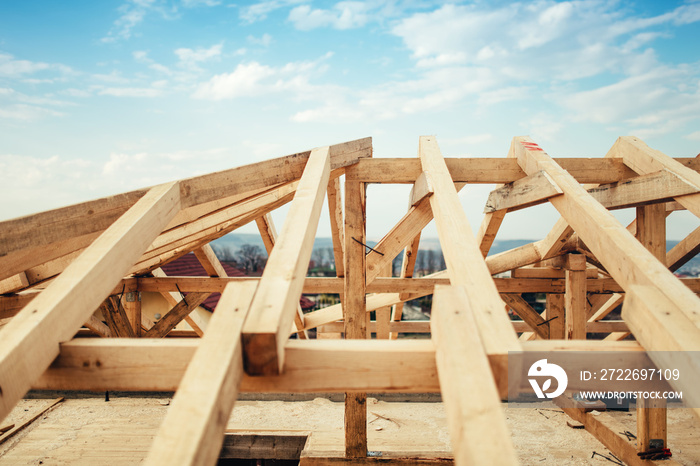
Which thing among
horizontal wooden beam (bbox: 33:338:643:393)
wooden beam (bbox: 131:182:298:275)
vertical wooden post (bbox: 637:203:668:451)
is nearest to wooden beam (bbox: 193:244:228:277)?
wooden beam (bbox: 131:182:298:275)

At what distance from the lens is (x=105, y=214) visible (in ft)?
6.73

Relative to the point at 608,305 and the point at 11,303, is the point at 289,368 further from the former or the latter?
the point at 608,305

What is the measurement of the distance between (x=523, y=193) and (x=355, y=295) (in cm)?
168

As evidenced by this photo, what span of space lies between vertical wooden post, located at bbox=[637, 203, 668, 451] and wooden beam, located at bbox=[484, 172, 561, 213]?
1406 millimetres

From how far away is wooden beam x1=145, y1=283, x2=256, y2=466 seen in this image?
87 cm

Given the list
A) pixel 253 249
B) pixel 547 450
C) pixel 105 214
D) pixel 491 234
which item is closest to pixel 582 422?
pixel 547 450

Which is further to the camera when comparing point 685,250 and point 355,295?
point 685,250

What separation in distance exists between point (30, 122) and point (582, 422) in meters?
23.6

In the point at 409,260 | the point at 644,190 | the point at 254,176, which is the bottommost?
the point at 409,260

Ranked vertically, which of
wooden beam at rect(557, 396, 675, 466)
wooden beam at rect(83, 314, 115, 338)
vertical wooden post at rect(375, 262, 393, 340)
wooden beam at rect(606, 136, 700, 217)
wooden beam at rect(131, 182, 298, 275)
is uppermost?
wooden beam at rect(606, 136, 700, 217)

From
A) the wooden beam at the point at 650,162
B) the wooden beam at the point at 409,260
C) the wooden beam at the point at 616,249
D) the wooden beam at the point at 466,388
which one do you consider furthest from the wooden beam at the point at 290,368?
the wooden beam at the point at 409,260

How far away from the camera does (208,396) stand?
0.97 m

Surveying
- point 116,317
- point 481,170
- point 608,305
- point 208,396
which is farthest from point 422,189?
point 608,305

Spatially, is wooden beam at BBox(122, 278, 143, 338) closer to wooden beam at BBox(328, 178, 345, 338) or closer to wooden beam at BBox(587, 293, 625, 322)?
wooden beam at BBox(328, 178, 345, 338)
